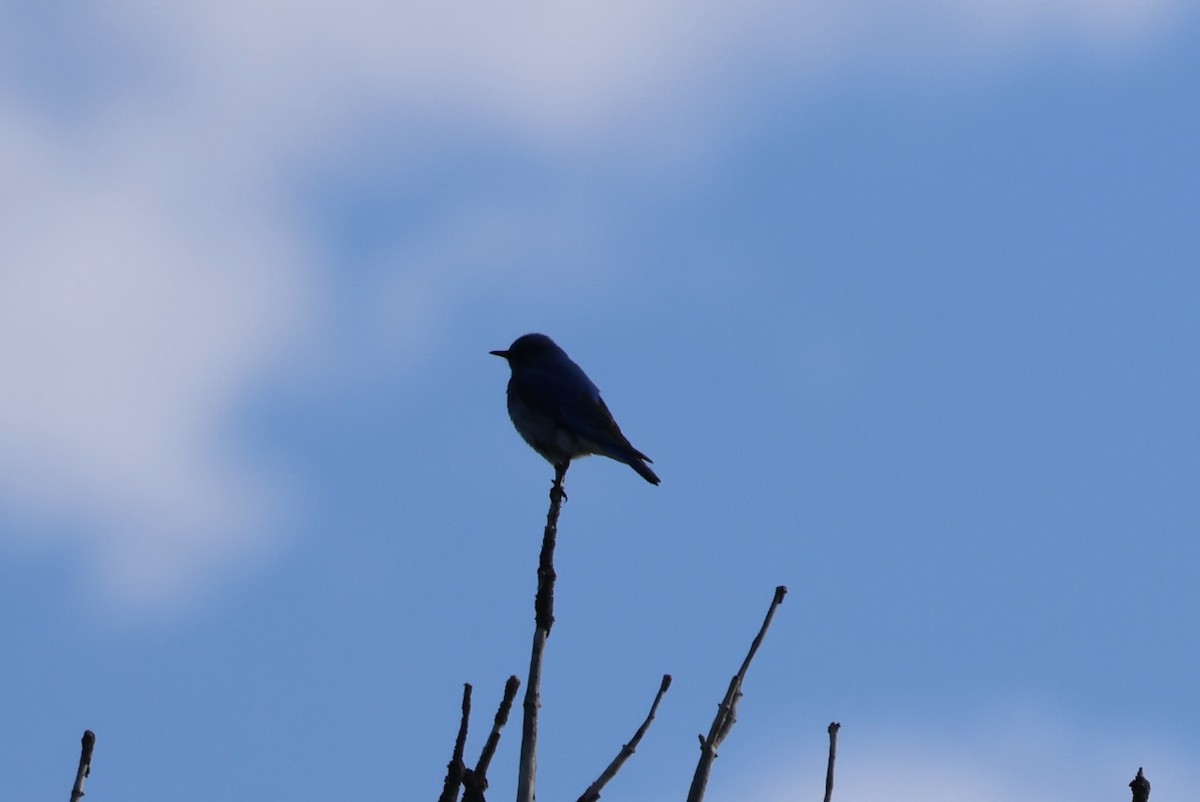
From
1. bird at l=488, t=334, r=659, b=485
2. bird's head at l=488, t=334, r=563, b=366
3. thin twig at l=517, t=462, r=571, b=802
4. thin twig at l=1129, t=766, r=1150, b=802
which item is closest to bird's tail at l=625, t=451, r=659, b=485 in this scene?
bird at l=488, t=334, r=659, b=485

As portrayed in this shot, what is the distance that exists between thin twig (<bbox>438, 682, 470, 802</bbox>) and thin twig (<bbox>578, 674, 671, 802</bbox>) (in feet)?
2.01

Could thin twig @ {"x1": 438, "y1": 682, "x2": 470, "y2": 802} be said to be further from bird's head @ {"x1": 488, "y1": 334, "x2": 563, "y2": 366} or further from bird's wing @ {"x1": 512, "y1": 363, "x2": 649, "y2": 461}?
bird's head @ {"x1": 488, "y1": 334, "x2": 563, "y2": 366}

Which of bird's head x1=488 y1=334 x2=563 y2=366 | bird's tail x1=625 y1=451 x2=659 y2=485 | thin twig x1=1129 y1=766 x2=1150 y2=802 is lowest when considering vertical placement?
thin twig x1=1129 y1=766 x2=1150 y2=802

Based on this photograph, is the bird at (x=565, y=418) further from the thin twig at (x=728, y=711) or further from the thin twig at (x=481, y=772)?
the thin twig at (x=481, y=772)

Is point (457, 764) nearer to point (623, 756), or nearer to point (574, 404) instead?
point (623, 756)

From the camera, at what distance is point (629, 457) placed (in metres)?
12.2

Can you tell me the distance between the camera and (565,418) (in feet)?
41.5

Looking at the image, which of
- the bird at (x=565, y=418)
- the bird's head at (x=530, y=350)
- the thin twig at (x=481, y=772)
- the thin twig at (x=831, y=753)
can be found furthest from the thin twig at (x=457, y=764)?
the bird's head at (x=530, y=350)

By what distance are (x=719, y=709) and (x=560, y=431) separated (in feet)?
23.9

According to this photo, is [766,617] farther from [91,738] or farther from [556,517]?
[91,738]

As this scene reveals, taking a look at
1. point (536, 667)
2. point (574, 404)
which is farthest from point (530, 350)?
point (536, 667)

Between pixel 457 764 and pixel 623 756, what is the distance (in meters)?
0.93

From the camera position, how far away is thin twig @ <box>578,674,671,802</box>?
5.02 metres

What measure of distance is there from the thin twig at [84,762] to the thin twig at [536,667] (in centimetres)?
129
